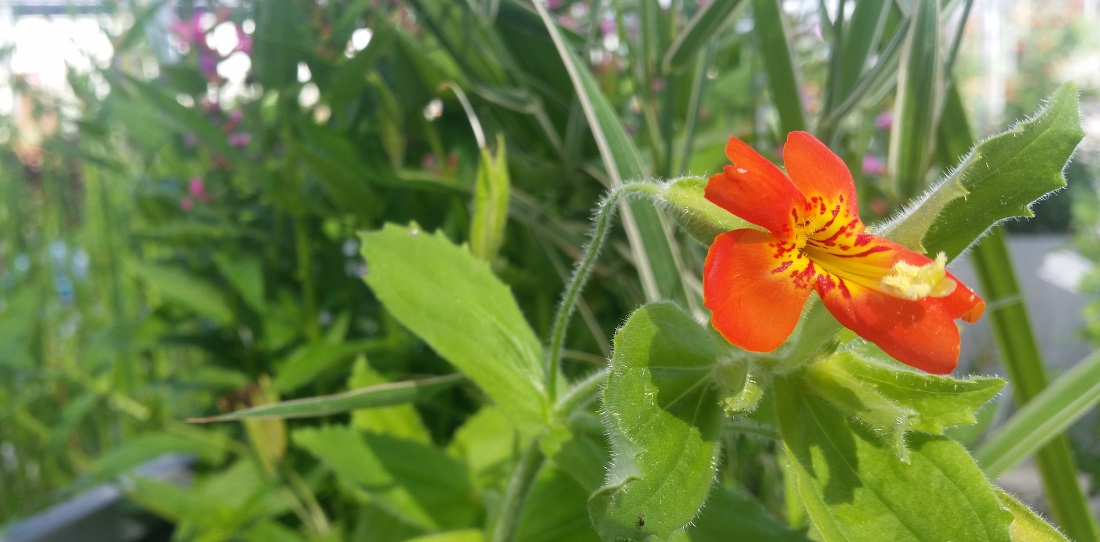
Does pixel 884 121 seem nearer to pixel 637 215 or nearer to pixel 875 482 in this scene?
pixel 637 215

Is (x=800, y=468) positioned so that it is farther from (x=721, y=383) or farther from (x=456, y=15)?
(x=456, y=15)

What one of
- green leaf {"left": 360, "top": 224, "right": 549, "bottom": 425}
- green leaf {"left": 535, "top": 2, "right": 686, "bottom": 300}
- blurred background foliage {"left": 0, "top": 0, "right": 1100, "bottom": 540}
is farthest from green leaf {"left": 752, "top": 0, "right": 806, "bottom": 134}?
green leaf {"left": 360, "top": 224, "right": 549, "bottom": 425}

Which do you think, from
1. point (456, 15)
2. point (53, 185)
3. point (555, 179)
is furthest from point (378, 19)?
point (53, 185)

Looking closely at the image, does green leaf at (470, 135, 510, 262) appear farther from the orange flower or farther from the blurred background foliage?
the orange flower

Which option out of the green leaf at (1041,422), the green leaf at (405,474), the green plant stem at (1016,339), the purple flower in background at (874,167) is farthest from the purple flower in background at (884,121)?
the green leaf at (405,474)

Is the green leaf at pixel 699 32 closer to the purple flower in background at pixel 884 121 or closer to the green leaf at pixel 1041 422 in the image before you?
the green leaf at pixel 1041 422

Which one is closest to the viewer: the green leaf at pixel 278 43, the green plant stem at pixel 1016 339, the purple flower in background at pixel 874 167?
the green plant stem at pixel 1016 339
